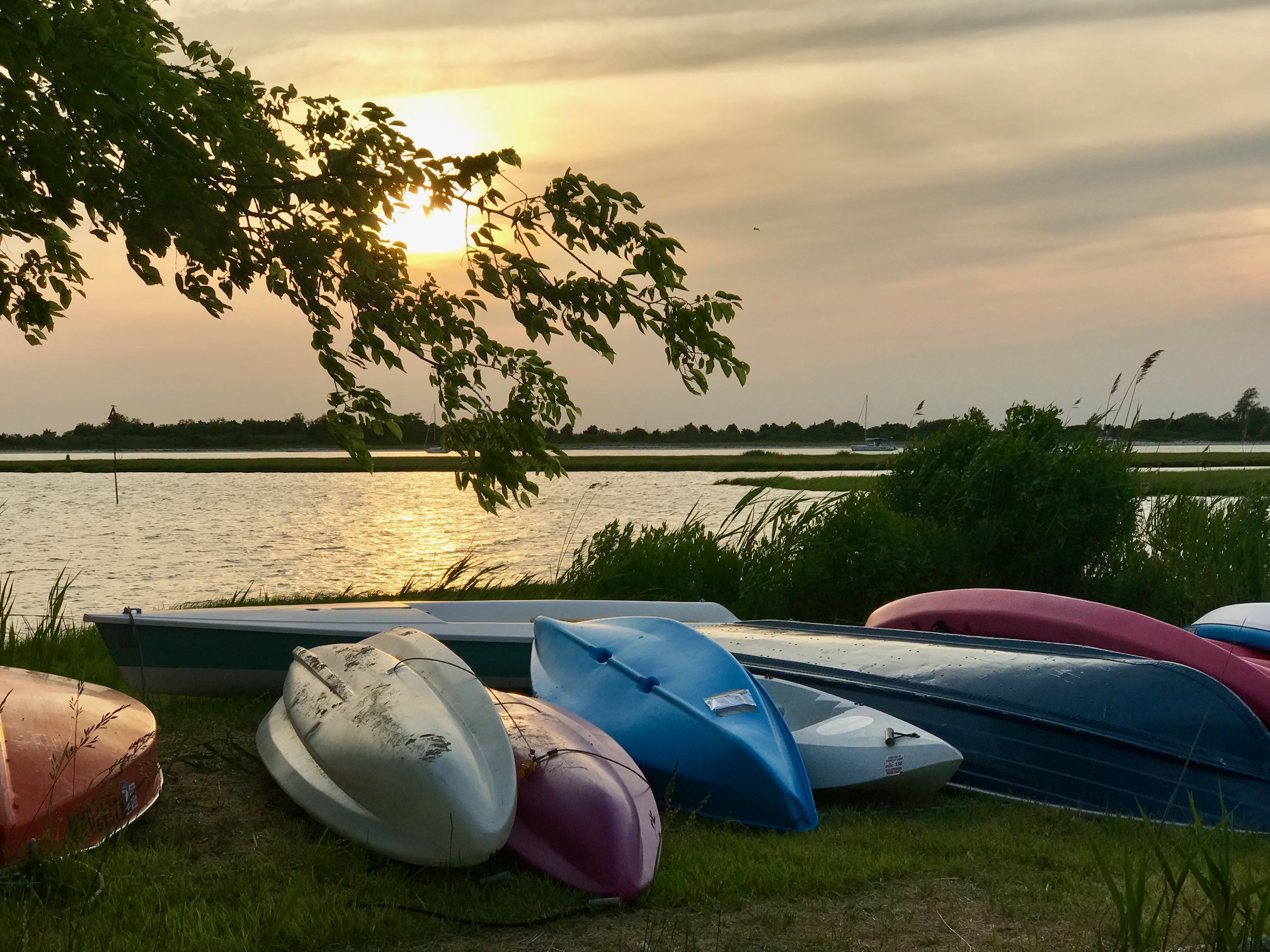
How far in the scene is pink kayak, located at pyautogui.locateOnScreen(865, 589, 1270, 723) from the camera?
5199 mm

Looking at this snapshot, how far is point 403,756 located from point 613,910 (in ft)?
2.95

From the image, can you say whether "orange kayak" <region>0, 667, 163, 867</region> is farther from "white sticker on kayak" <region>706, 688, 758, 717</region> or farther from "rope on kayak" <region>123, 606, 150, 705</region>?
"white sticker on kayak" <region>706, 688, 758, 717</region>

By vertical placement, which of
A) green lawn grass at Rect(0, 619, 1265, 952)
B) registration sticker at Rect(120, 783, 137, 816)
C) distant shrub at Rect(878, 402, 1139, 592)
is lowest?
green lawn grass at Rect(0, 619, 1265, 952)

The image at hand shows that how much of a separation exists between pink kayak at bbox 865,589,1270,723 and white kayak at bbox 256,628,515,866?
11.2 feet

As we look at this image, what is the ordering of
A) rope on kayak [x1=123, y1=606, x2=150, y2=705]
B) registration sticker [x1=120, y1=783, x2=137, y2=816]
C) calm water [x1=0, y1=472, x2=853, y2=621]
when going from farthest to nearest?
calm water [x1=0, y1=472, x2=853, y2=621]
rope on kayak [x1=123, y1=606, x2=150, y2=705]
registration sticker [x1=120, y1=783, x2=137, y2=816]

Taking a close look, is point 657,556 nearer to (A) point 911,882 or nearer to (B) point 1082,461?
(B) point 1082,461

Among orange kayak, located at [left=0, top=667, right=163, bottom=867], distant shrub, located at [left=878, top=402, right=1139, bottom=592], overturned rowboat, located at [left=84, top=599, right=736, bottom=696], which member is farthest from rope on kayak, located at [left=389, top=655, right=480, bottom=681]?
distant shrub, located at [left=878, top=402, right=1139, bottom=592]

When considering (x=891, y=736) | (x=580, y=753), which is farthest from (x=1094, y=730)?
(x=580, y=753)

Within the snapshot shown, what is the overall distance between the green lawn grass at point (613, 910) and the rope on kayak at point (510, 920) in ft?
0.04

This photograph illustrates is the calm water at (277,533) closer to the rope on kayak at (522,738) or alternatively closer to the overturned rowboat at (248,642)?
the overturned rowboat at (248,642)

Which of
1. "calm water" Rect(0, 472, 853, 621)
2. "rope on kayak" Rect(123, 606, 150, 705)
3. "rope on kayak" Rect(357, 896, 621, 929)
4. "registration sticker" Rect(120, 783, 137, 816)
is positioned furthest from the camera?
"calm water" Rect(0, 472, 853, 621)

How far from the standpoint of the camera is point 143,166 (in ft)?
15.2

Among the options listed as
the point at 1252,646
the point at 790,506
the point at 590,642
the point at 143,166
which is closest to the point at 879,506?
the point at 790,506

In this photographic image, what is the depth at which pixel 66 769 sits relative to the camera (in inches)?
144
